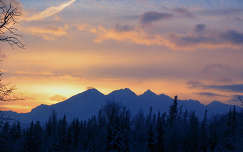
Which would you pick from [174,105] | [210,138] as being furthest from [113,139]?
[174,105]

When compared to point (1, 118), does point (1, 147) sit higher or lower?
lower

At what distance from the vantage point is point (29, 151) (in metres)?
72.1

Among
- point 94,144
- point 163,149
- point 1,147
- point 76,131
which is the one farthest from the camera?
point 76,131

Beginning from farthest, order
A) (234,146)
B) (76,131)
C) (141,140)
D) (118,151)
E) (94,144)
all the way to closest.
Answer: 1. (76,131)
2. (141,140)
3. (94,144)
4. (234,146)
5. (118,151)

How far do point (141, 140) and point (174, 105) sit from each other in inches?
624

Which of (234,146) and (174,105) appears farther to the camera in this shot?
(174,105)

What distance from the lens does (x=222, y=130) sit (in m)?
104

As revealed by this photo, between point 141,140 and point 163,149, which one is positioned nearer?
point 163,149

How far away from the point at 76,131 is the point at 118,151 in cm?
5024

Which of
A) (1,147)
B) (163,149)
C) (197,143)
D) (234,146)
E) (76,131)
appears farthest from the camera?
(76,131)

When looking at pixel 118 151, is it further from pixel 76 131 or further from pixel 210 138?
pixel 76 131

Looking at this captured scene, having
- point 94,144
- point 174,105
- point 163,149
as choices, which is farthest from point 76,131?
point 163,149

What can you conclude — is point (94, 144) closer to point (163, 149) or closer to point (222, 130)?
point (163, 149)

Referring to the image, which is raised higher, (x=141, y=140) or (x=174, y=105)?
(x=174, y=105)
